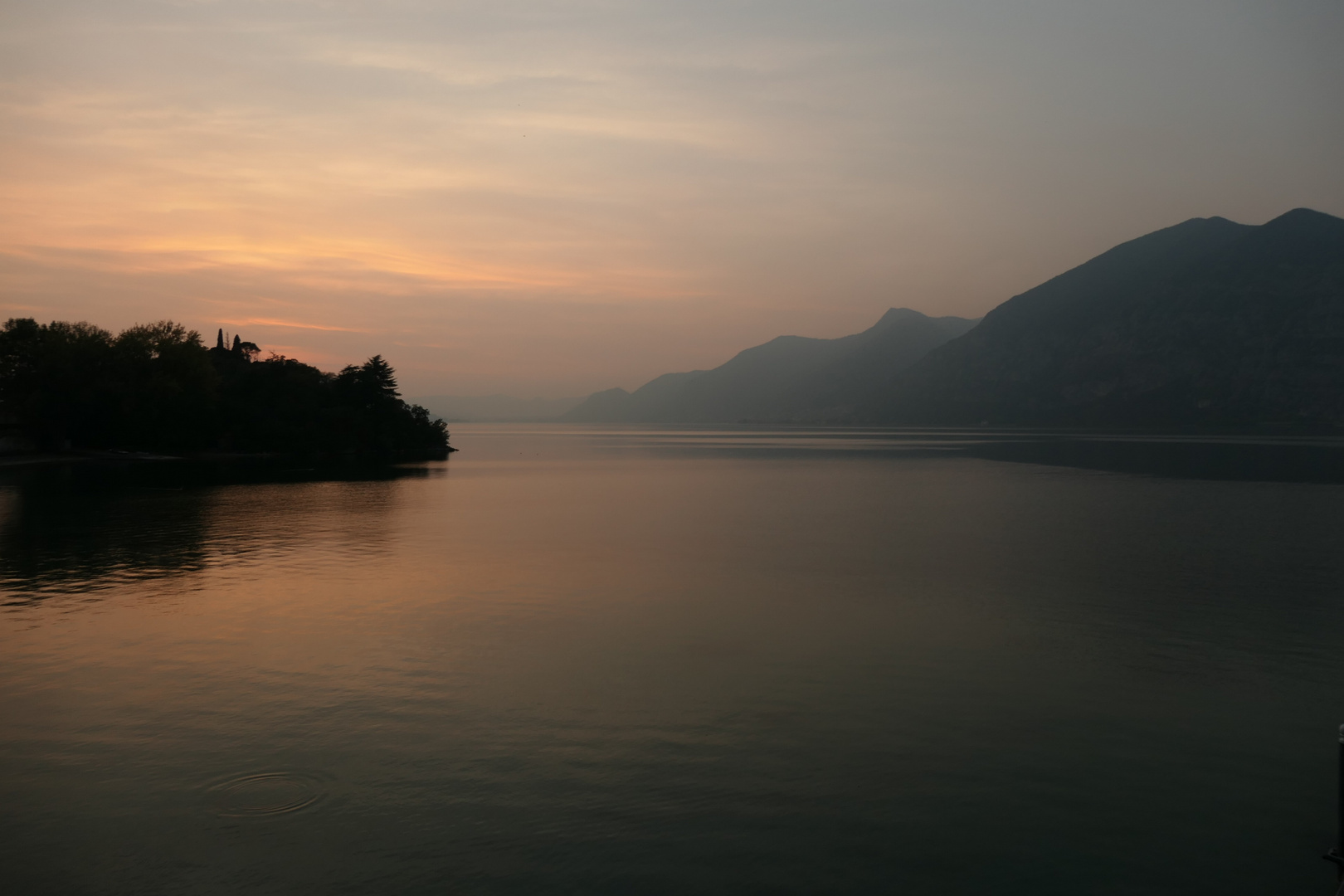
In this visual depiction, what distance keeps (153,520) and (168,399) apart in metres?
82.4

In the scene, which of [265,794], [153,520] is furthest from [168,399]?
[265,794]

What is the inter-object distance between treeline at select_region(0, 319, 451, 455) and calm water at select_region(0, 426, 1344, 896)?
90.3 metres

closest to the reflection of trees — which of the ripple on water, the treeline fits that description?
the ripple on water

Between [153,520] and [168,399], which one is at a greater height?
[168,399]

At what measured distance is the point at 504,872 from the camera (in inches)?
397

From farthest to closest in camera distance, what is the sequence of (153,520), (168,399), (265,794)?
(168,399), (153,520), (265,794)

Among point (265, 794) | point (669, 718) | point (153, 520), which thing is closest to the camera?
point (265, 794)

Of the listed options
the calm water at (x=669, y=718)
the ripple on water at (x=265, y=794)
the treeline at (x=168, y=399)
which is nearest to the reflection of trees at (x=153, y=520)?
the calm water at (x=669, y=718)

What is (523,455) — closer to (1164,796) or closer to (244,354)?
(244,354)

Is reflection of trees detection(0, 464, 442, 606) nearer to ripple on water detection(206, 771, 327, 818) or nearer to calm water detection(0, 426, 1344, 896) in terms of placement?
calm water detection(0, 426, 1344, 896)

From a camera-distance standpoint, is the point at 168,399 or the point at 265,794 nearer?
the point at 265,794

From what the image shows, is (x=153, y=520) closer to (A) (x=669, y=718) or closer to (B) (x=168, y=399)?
(A) (x=669, y=718)

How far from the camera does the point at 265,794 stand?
1207cm

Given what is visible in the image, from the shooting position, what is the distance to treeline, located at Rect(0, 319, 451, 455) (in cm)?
11000
